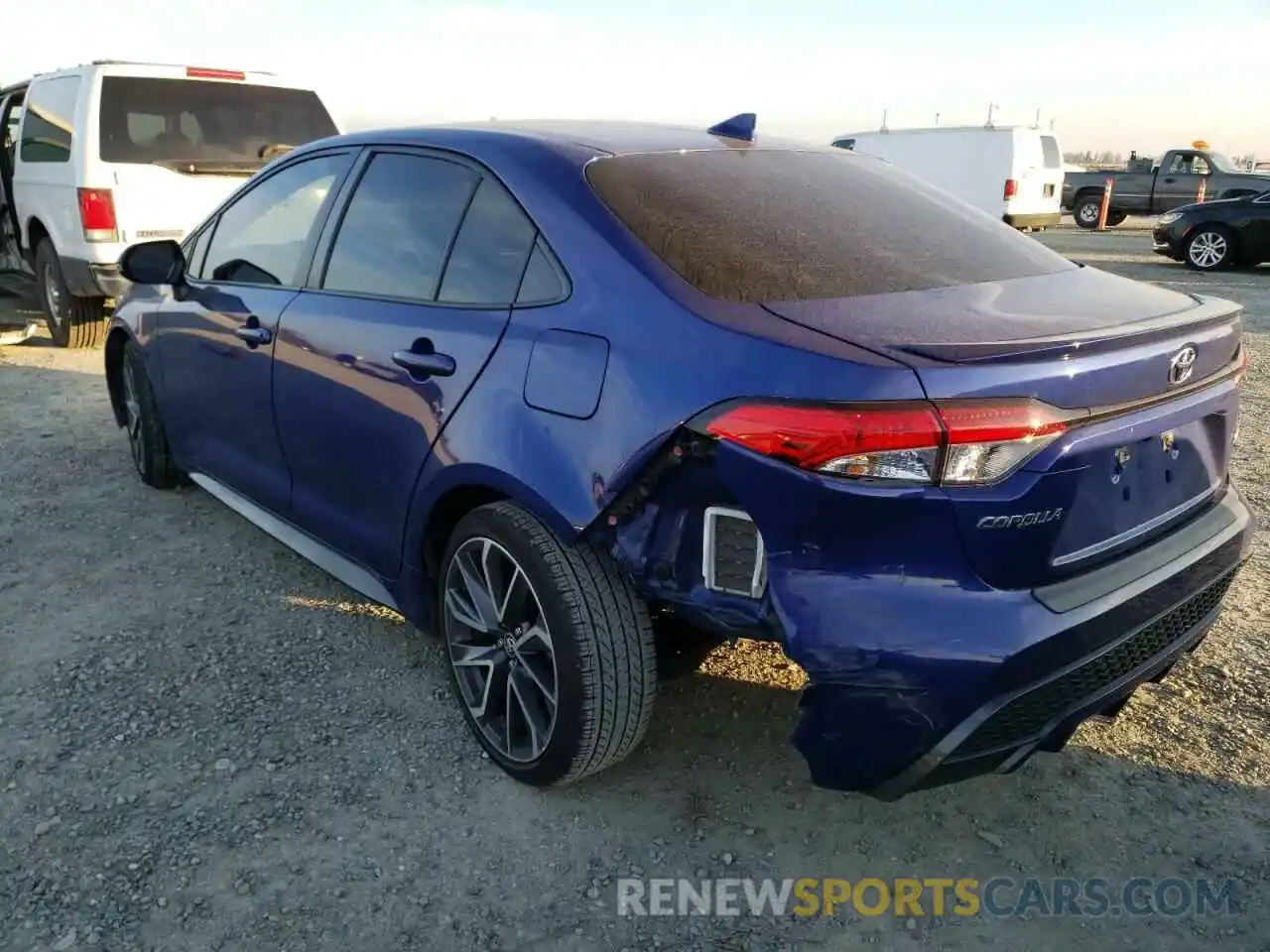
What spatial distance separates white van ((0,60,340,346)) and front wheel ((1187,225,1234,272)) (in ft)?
38.4

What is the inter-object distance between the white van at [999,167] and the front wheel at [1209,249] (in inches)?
176

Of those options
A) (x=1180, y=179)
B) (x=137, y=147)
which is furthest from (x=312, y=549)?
(x=1180, y=179)

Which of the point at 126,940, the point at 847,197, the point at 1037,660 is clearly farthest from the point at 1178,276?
the point at 126,940

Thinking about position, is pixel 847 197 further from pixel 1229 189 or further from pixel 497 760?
pixel 1229 189

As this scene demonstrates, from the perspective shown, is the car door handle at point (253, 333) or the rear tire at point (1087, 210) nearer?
the car door handle at point (253, 333)

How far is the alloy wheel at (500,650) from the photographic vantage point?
2.49m

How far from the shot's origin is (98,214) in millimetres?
6879

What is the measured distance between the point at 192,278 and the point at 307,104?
13.9 feet

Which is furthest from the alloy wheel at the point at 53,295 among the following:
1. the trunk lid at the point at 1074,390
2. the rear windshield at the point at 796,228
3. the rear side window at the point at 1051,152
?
the rear side window at the point at 1051,152

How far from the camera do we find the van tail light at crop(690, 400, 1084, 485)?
1.80m

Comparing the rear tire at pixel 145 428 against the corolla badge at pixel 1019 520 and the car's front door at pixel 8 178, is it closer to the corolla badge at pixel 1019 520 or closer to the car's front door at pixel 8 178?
the corolla badge at pixel 1019 520

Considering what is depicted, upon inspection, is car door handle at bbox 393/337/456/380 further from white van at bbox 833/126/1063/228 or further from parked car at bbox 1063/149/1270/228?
parked car at bbox 1063/149/1270/228

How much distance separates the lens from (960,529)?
1.84 meters

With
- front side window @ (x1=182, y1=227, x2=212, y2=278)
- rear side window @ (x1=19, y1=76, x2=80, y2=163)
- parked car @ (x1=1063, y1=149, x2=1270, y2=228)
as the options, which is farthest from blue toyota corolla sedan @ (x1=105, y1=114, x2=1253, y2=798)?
parked car @ (x1=1063, y1=149, x2=1270, y2=228)
